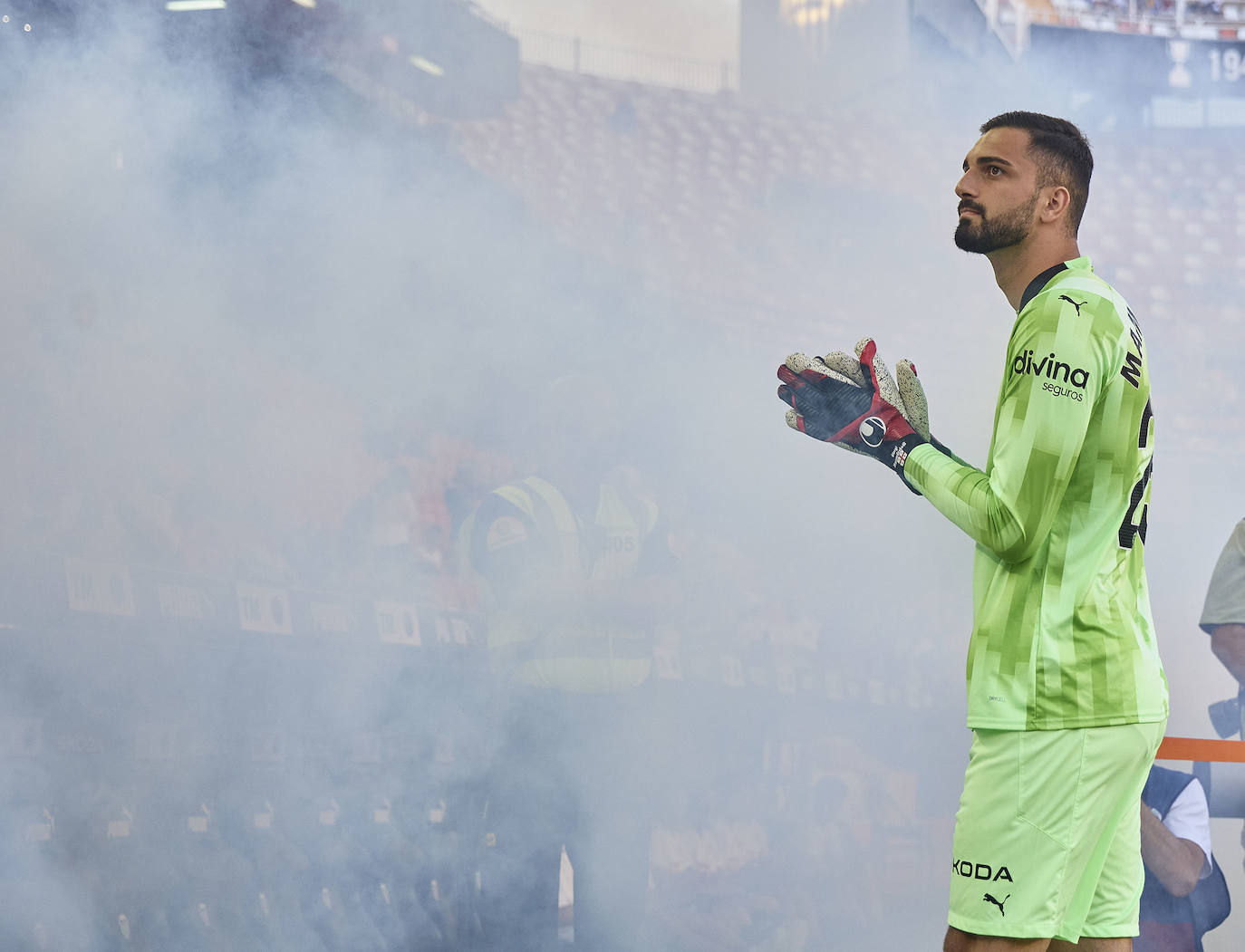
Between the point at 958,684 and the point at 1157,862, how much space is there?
826 mm

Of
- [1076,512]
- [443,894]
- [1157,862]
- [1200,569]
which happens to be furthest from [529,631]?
[1200,569]

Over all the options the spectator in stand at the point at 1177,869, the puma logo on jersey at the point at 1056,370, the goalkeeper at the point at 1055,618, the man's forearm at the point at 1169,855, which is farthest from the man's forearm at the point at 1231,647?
the puma logo on jersey at the point at 1056,370

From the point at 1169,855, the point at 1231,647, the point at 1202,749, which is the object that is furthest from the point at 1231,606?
the point at 1169,855

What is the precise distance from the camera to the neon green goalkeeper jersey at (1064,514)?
1318 millimetres

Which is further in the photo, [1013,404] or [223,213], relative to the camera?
[223,213]

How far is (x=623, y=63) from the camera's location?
2875 mm

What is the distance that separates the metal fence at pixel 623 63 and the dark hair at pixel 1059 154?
1.55m

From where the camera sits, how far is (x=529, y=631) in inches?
107

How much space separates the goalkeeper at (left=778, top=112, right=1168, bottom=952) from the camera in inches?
51.6

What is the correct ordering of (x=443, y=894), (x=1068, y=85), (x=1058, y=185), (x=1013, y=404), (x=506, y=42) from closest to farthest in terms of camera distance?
(x=1013, y=404), (x=1058, y=185), (x=443, y=894), (x=506, y=42), (x=1068, y=85)

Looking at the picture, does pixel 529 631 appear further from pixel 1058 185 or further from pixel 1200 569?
pixel 1200 569

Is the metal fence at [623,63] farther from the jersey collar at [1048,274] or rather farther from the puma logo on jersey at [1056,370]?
the puma logo on jersey at [1056,370]

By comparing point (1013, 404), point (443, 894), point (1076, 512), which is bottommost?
point (443, 894)

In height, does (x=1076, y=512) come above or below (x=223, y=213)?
below
